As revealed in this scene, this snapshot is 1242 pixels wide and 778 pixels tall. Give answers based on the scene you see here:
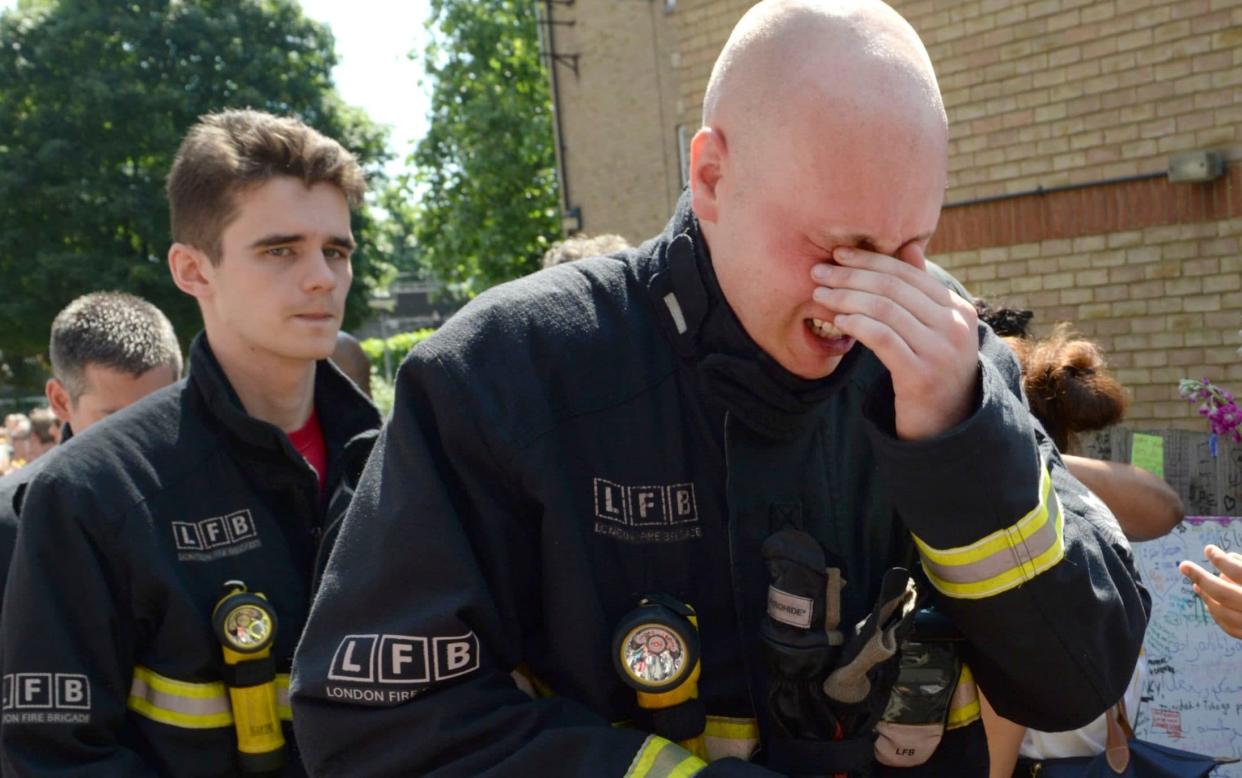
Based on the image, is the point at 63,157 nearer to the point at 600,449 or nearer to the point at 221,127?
the point at 221,127

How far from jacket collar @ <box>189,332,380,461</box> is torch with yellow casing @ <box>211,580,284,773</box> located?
16.3 inches

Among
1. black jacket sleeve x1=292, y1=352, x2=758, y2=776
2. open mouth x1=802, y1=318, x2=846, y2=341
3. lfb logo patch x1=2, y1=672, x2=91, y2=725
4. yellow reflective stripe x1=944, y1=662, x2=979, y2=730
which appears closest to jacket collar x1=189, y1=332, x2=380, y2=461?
lfb logo patch x1=2, y1=672, x2=91, y2=725

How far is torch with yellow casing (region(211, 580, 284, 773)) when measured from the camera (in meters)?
2.43

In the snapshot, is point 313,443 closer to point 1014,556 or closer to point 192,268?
point 192,268

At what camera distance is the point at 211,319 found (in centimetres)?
305

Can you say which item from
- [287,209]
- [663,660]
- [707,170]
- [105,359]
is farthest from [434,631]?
[105,359]

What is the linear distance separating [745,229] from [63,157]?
97.8 feet

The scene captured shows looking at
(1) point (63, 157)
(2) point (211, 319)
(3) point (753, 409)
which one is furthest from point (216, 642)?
(1) point (63, 157)

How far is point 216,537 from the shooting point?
2613 millimetres

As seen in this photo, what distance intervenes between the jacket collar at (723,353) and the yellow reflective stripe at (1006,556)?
0.27 meters

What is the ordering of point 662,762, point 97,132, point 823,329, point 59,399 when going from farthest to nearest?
point 97,132, point 59,399, point 823,329, point 662,762

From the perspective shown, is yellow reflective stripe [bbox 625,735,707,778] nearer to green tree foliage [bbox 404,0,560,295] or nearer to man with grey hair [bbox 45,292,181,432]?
man with grey hair [bbox 45,292,181,432]

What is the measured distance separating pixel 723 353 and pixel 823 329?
15cm

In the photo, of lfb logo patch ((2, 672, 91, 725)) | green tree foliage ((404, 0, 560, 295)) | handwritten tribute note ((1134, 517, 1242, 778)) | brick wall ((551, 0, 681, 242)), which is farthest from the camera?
green tree foliage ((404, 0, 560, 295))
